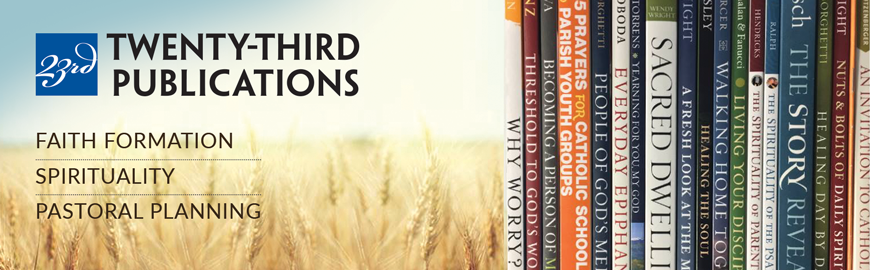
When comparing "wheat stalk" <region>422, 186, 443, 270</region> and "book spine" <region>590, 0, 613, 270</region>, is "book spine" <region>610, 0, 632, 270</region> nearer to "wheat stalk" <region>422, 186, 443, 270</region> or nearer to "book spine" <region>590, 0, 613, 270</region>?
"book spine" <region>590, 0, 613, 270</region>

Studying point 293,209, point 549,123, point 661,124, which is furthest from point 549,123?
point 293,209

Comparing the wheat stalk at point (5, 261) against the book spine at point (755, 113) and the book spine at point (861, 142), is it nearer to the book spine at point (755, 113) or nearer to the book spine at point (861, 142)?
the book spine at point (755, 113)

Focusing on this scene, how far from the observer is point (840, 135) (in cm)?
84

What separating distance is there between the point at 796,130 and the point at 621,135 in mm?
180

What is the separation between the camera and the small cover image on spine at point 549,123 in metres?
0.87

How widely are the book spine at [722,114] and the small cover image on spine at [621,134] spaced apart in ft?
0.30

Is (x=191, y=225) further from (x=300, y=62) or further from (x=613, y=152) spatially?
(x=613, y=152)

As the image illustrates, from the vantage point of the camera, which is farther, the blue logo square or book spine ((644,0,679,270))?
the blue logo square

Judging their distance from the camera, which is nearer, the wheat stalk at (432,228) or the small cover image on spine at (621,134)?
the small cover image on spine at (621,134)

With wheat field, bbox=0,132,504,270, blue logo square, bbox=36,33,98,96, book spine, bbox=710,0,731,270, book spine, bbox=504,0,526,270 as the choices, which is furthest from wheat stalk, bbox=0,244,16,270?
book spine, bbox=710,0,731,270

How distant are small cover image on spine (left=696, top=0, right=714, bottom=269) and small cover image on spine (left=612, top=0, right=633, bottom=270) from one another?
7 centimetres

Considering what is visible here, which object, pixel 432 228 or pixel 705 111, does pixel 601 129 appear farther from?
pixel 432 228

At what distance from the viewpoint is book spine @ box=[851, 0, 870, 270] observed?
0.82 metres

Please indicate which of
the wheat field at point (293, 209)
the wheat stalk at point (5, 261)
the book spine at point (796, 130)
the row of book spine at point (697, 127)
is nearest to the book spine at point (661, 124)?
the row of book spine at point (697, 127)
